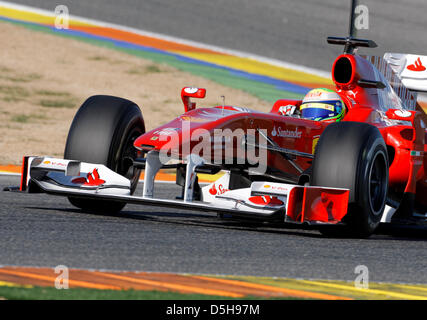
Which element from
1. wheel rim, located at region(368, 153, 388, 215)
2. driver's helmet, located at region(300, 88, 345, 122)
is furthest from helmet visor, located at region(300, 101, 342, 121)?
wheel rim, located at region(368, 153, 388, 215)

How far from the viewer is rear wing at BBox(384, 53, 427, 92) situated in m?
9.98

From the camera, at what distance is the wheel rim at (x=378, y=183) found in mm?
7773

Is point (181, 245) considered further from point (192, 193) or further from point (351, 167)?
point (351, 167)

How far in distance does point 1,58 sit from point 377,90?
12.0 m

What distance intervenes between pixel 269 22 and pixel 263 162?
1717 centimetres

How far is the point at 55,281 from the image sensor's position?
4969 mm

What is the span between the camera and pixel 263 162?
26.5 ft

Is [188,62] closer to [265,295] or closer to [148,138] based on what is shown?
[148,138]

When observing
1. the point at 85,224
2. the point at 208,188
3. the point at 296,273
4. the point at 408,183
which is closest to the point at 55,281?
the point at 296,273

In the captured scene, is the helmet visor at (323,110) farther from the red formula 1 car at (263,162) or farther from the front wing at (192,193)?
the front wing at (192,193)

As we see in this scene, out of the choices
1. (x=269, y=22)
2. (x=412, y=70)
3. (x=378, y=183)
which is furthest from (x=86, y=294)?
(x=269, y=22)

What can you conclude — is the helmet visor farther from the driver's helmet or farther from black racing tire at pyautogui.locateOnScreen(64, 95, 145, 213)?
black racing tire at pyautogui.locateOnScreen(64, 95, 145, 213)

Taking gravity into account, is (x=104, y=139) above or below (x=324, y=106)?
below

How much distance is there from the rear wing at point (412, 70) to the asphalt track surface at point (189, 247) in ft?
6.73
